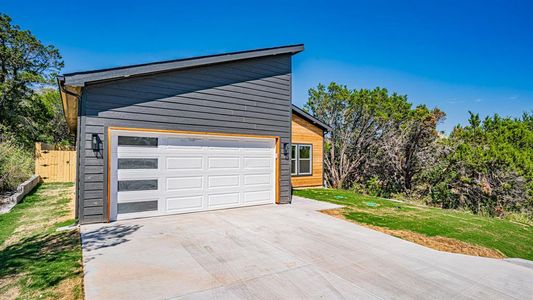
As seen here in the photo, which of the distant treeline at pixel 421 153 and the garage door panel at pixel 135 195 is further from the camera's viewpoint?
the distant treeline at pixel 421 153

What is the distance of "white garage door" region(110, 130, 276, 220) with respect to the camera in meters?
5.87

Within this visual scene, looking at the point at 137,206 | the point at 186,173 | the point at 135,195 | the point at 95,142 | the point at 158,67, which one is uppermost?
the point at 158,67

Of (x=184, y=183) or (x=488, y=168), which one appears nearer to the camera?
(x=184, y=183)

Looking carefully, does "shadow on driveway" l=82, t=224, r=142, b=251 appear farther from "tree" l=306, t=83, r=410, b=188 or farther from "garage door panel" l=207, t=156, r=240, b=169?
"tree" l=306, t=83, r=410, b=188

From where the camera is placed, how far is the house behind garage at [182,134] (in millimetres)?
5512

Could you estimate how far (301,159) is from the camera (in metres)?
12.3

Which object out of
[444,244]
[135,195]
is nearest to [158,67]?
[135,195]

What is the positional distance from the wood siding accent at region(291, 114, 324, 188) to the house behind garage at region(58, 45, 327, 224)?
3740mm

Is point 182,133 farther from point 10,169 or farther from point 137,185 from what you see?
point 10,169

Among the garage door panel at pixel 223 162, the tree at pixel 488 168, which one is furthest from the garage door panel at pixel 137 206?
the tree at pixel 488 168

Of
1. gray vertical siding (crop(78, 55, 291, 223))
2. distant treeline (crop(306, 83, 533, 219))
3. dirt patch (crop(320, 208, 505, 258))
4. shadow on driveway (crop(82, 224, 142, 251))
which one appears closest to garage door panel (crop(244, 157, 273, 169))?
gray vertical siding (crop(78, 55, 291, 223))

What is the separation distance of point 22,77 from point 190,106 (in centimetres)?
1748

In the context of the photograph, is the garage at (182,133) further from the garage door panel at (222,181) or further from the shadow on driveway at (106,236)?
the shadow on driveway at (106,236)

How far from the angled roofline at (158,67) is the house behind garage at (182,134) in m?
0.02
